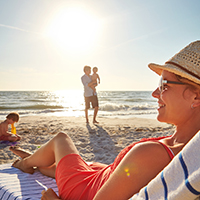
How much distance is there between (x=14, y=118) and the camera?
16.8 feet

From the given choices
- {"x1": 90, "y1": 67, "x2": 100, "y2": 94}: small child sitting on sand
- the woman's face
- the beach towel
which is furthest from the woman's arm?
{"x1": 90, "y1": 67, "x2": 100, "y2": 94}: small child sitting on sand

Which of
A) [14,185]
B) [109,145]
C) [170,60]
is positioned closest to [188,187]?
[170,60]

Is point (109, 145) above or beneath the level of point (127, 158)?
beneath

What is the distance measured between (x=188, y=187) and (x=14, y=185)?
1910mm

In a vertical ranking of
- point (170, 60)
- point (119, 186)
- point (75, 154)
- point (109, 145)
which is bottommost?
point (109, 145)

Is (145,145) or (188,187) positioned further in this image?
(145,145)

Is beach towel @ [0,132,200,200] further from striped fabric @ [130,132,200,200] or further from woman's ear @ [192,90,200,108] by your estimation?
woman's ear @ [192,90,200,108]

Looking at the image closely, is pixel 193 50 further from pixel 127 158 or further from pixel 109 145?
pixel 109 145

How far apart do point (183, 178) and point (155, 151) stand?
0.35 m

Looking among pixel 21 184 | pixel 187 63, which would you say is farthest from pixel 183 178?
pixel 21 184

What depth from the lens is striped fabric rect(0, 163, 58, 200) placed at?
1848mm

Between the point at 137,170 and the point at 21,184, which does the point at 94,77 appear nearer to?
the point at 21,184

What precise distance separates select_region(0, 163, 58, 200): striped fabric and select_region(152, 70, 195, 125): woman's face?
54.8 inches

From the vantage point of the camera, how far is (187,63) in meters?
1.21
